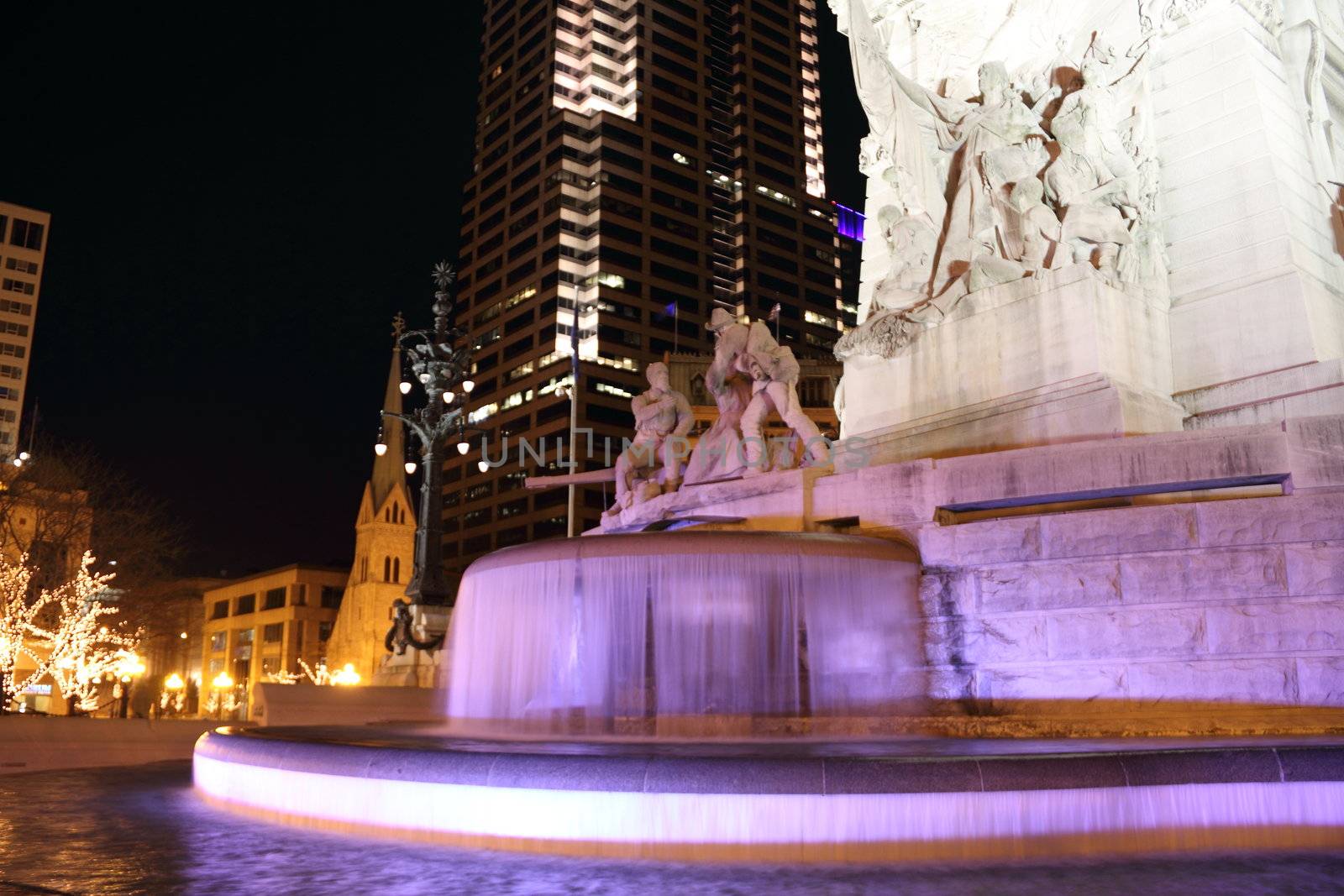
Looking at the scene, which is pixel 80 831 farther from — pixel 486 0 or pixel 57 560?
pixel 486 0

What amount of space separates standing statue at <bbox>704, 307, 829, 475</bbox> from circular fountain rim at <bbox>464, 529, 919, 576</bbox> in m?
3.66

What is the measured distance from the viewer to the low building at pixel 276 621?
104500 millimetres

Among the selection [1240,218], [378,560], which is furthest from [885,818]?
[378,560]

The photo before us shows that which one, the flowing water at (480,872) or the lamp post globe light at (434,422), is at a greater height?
the lamp post globe light at (434,422)

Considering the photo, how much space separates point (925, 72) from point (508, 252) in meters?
102

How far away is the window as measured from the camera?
332ft

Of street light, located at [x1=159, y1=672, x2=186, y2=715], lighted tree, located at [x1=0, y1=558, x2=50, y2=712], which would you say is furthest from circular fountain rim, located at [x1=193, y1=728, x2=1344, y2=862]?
street light, located at [x1=159, y1=672, x2=186, y2=715]

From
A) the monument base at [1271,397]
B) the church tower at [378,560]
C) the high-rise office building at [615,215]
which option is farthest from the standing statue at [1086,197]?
the high-rise office building at [615,215]

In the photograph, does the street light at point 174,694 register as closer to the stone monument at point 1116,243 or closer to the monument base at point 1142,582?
the stone monument at point 1116,243

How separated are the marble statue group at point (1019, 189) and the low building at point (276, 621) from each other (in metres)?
93.5

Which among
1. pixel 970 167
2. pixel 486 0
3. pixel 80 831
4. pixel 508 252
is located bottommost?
pixel 80 831

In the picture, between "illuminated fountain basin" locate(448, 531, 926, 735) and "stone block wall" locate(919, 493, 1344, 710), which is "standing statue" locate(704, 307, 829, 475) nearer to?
"illuminated fountain basin" locate(448, 531, 926, 735)

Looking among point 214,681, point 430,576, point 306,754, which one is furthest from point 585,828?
point 214,681

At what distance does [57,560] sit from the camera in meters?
34.7
